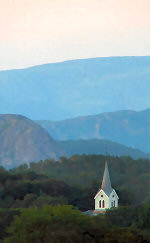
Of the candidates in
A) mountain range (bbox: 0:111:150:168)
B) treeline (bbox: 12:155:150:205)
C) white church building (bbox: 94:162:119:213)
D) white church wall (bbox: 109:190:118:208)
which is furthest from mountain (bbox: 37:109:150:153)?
white church wall (bbox: 109:190:118:208)

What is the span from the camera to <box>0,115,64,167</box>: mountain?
11662 cm

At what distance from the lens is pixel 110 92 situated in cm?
15938

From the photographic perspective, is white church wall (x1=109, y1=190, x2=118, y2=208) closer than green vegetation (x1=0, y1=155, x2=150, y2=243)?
No

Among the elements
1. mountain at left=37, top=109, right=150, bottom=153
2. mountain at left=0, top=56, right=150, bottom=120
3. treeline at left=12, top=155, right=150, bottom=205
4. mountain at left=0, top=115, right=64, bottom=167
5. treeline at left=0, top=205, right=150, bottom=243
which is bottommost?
treeline at left=0, top=205, right=150, bottom=243

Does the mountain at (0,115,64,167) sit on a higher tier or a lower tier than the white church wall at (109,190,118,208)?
higher

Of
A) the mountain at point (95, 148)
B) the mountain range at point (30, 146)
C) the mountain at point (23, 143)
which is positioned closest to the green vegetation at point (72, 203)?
the mountain at point (23, 143)

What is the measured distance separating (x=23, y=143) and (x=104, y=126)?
38816 millimetres

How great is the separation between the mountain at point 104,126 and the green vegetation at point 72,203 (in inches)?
2523

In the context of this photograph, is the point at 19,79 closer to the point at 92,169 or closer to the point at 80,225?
the point at 92,169

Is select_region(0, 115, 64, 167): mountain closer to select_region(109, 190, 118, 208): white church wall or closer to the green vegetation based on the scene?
the green vegetation

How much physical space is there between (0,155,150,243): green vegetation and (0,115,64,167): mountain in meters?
27.6

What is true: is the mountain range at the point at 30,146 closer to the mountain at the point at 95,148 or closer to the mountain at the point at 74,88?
the mountain at the point at 95,148

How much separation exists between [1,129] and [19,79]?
3370cm

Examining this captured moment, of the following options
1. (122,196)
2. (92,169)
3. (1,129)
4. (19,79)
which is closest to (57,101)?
(19,79)
